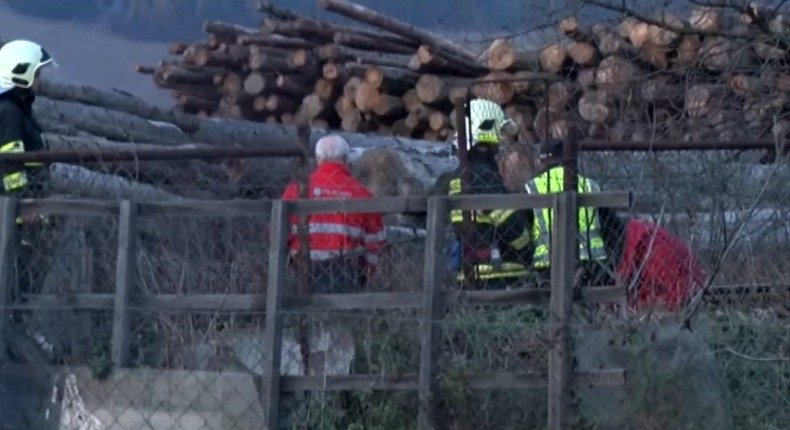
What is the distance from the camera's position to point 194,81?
16.0 m

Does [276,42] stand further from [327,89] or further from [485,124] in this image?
[485,124]

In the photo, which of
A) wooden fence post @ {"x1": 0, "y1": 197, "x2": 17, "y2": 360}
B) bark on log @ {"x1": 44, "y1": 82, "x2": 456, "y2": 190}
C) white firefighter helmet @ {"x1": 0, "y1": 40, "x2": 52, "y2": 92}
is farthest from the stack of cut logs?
wooden fence post @ {"x1": 0, "y1": 197, "x2": 17, "y2": 360}

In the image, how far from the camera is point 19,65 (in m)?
9.26

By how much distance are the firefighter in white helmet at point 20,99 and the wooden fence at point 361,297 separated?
4.19ft

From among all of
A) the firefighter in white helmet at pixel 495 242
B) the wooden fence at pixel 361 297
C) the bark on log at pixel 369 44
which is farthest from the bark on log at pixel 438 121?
the wooden fence at pixel 361 297

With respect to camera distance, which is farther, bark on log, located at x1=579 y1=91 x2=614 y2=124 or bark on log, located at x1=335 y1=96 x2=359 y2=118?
bark on log, located at x1=335 y1=96 x2=359 y2=118

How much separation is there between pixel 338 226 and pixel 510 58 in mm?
5928

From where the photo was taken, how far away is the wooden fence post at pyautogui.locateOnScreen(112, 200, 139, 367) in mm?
7473

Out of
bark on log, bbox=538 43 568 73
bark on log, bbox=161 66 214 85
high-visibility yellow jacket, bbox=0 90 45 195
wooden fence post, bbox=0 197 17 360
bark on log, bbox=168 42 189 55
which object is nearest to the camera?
wooden fence post, bbox=0 197 17 360

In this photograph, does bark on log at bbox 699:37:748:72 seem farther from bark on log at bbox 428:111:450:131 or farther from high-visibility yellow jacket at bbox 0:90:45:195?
bark on log at bbox 428:111:450:131

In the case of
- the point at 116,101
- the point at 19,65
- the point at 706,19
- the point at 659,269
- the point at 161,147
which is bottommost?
the point at 659,269

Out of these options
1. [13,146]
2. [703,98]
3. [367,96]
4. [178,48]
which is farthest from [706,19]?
[178,48]

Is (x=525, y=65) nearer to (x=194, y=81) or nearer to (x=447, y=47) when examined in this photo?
(x=447, y=47)

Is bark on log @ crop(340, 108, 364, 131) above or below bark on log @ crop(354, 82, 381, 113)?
below
